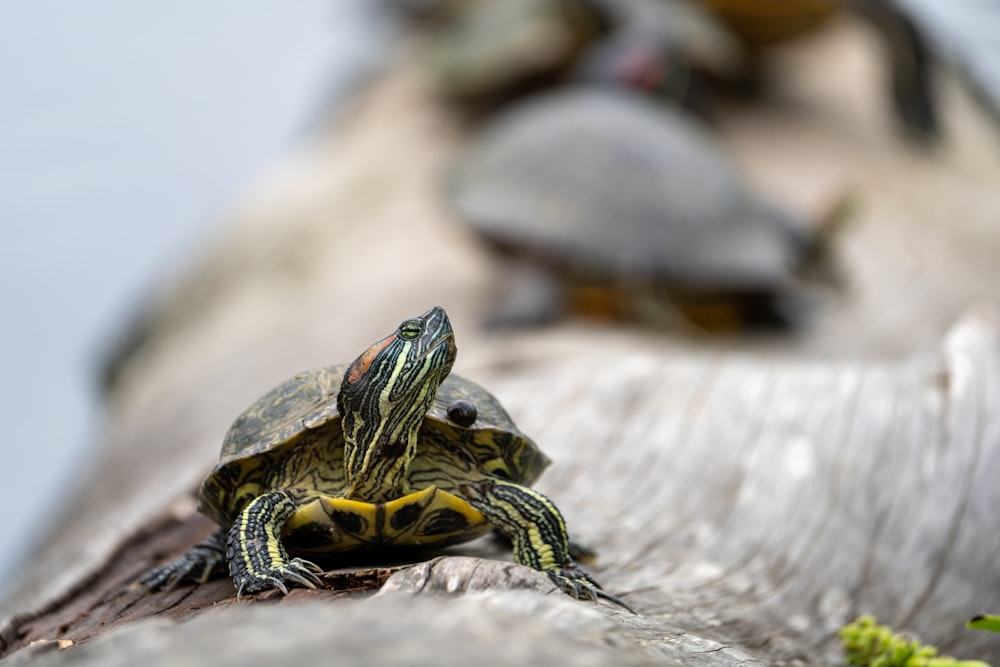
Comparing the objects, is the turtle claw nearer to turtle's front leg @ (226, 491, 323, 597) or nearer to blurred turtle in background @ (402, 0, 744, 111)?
turtle's front leg @ (226, 491, 323, 597)

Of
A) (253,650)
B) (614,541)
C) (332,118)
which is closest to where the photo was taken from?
(253,650)

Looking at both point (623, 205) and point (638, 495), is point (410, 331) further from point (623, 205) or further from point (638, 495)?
point (623, 205)

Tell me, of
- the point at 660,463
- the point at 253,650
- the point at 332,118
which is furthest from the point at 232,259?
the point at 253,650

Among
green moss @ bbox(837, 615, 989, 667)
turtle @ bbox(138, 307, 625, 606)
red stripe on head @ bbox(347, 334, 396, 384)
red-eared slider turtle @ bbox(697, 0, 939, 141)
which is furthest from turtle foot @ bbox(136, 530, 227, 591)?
red-eared slider turtle @ bbox(697, 0, 939, 141)

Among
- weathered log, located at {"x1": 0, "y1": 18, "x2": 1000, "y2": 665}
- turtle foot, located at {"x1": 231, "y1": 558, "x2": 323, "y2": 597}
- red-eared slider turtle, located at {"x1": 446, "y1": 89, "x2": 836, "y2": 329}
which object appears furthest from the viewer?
red-eared slider turtle, located at {"x1": 446, "y1": 89, "x2": 836, "y2": 329}

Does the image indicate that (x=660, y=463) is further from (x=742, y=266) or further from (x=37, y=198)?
(x=37, y=198)

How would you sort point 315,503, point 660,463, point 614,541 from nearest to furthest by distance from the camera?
point 315,503
point 614,541
point 660,463
